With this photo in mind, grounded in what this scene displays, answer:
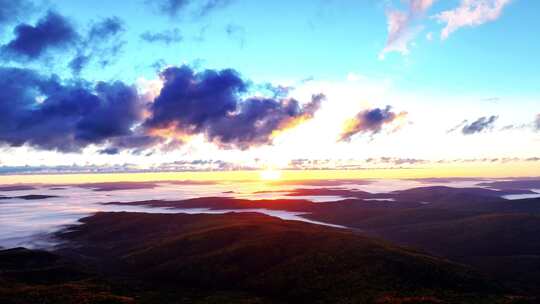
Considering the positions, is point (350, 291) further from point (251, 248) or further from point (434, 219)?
point (434, 219)

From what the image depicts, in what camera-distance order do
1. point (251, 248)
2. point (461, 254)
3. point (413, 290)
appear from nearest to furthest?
point (413, 290) → point (251, 248) → point (461, 254)

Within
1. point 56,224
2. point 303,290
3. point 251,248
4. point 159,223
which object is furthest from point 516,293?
point 56,224

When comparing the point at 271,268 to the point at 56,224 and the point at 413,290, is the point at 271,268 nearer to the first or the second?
the point at 413,290

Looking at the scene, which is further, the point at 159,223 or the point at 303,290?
the point at 159,223

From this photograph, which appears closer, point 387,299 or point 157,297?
point 387,299

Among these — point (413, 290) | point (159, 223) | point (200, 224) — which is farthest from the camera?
point (159, 223)

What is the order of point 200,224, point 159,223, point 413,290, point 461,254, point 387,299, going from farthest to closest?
point 159,223, point 200,224, point 461,254, point 413,290, point 387,299

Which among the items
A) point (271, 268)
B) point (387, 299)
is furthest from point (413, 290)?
point (271, 268)

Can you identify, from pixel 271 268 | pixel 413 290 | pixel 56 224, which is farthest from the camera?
pixel 56 224

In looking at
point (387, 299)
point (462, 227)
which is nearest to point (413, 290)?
point (387, 299)
